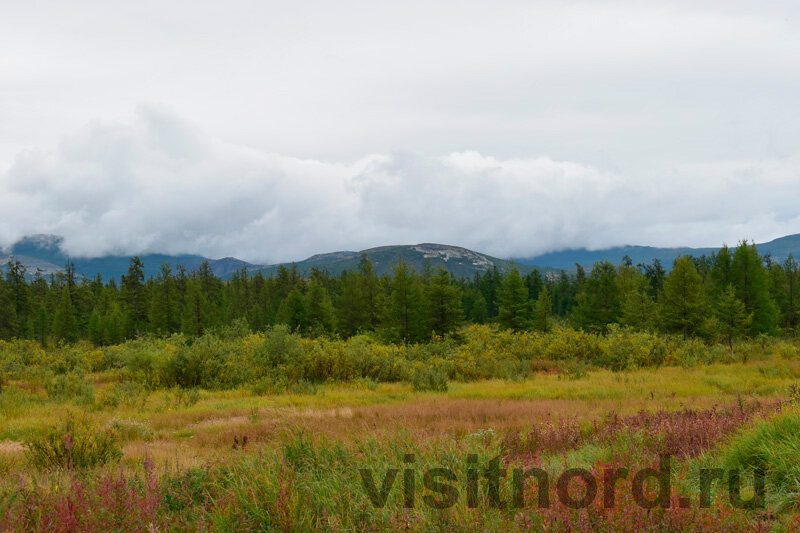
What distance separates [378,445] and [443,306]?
104 ft

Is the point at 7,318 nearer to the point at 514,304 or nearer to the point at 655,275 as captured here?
the point at 514,304

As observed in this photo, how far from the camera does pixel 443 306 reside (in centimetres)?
3744

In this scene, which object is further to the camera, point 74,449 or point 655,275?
point 655,275

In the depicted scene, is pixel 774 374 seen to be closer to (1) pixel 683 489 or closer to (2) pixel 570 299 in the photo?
(1) pixel 683 489

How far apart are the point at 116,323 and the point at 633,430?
6427 cm

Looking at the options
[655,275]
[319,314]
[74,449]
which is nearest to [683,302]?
[319,314]

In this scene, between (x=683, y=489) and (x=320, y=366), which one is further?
(x=320, y=366)

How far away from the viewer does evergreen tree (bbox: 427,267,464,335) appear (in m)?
37.2

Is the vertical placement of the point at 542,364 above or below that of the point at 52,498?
below

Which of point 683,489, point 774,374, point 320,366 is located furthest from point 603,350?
point 683,489

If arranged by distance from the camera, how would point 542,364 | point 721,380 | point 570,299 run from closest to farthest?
point 721,380
point 542,364
point 570,299

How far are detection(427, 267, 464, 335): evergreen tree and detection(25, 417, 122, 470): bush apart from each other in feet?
101

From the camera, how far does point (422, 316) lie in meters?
38.4

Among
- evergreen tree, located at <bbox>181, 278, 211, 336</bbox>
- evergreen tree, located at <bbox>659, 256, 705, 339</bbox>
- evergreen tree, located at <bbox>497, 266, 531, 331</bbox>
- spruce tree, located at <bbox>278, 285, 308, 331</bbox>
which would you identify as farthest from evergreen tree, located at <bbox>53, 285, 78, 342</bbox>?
evergreen tree, located at <bbox>659, 256, 705, 339</bbox>
